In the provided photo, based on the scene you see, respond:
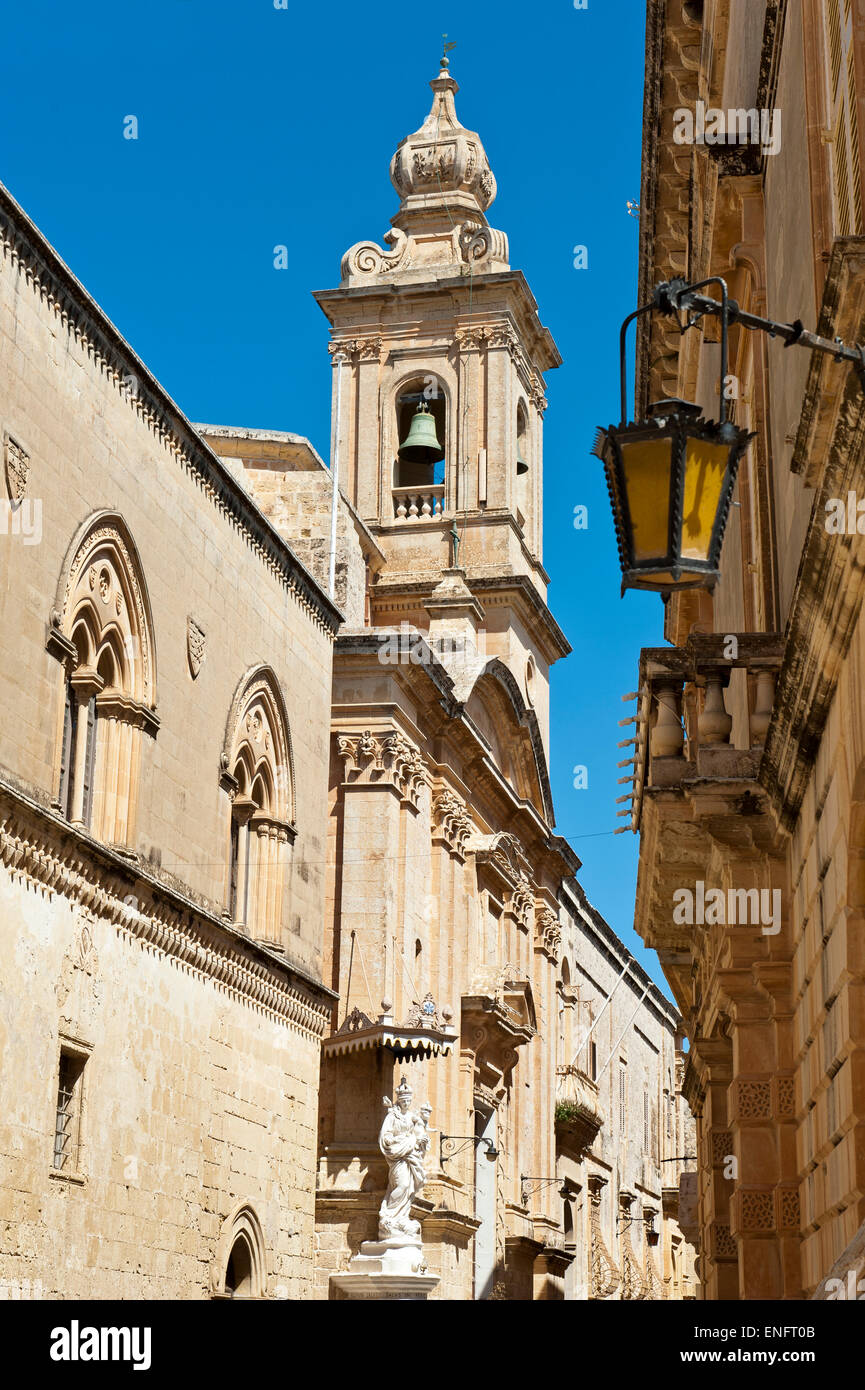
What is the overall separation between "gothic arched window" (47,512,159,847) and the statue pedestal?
9.55 metres

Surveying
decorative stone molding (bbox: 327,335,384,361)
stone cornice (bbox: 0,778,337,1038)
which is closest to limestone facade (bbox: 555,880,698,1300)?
decorative stone molding (bbox: 327,335,384,361)

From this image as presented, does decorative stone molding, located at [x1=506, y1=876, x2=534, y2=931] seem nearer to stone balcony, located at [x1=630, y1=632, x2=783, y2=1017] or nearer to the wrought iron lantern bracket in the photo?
the wrought iron lantern bracket

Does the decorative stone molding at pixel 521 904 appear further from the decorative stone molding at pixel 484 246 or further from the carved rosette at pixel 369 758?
the decorative stone molding at pixel 484 246

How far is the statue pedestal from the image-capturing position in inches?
877

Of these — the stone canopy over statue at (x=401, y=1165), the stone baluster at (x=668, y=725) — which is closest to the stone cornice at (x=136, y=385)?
the stone baluster at (x=668, y=725)

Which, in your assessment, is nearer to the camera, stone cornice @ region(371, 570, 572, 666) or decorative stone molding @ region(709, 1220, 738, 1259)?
decorative stone molding @ region(709, 1220, 738, 1259)

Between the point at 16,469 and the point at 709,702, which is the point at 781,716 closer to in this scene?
the point at 709,702

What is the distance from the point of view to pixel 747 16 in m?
13.7

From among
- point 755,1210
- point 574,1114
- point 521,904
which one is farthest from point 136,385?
point 574,1114

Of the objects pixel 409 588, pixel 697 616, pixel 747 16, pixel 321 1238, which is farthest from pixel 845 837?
pixel 409 588

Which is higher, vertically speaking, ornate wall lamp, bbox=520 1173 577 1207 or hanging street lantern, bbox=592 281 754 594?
hanging street lantern, bbox=592 281 754 594

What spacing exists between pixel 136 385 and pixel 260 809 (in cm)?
565

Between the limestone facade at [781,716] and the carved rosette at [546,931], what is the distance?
21.5m
